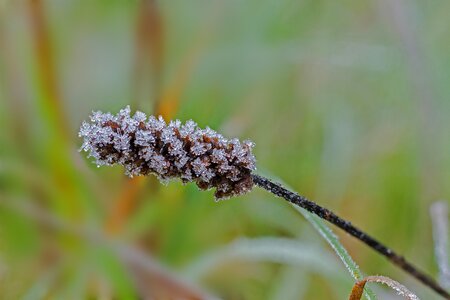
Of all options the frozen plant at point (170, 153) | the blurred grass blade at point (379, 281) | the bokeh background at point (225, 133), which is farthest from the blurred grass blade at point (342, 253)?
the bokeh background at point (225, 133)

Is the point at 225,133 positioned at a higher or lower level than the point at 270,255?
higher

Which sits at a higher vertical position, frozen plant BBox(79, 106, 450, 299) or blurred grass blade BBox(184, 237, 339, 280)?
blurred grass blade BBox(184, 237, 339, 280)

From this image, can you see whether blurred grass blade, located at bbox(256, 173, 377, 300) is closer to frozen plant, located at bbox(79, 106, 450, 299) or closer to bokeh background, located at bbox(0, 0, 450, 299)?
frozen plant, located at bbox(79, 106, 450, 299)

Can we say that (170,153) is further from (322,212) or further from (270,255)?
(270,255)

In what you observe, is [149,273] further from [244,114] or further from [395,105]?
[395,105]

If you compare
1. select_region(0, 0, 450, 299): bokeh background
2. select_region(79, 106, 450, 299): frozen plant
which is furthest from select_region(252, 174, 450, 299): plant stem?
select_region(0, 0, 450, 299): bokeh background

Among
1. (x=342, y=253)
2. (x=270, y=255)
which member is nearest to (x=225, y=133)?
(x=270, y=255)

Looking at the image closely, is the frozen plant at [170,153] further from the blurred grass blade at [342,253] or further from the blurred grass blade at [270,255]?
the blurred grass blade at [270,255]
